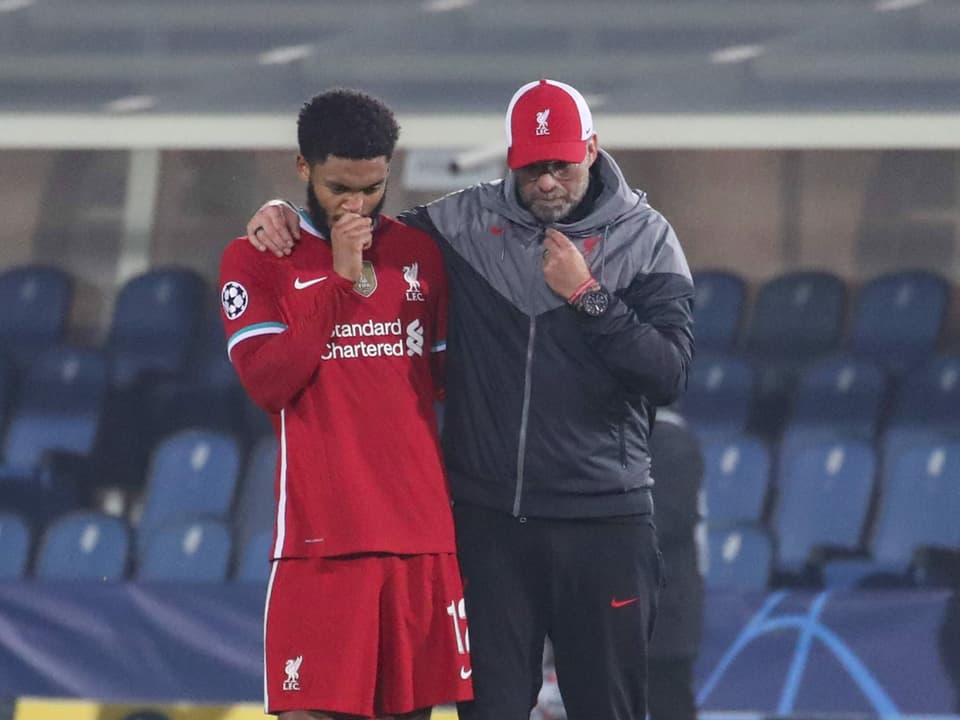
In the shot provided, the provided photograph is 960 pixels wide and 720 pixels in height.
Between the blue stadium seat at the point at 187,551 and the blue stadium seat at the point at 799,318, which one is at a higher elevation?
the blue stadium seat at the point at 799,318

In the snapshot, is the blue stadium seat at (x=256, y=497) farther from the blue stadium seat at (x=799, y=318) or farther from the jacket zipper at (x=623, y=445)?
the jacket zipper at (x=623, y=445)

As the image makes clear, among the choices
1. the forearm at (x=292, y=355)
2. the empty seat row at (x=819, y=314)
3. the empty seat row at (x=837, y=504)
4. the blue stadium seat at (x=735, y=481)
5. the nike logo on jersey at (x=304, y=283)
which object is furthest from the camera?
the empty seat row at (x=819, y=314)

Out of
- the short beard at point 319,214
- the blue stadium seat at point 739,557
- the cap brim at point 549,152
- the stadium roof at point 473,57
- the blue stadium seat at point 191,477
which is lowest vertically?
the blue stadium seat at point 739,557

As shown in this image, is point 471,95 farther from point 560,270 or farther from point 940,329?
point 560,270

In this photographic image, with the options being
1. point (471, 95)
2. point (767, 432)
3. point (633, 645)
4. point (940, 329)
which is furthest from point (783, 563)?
point (633, 645)

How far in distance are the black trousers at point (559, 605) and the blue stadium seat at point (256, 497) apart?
14.4ft

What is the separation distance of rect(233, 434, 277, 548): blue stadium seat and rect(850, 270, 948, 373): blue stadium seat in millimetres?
2722

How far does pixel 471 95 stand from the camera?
711 centimetres

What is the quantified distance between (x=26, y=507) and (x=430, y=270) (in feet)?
15.8

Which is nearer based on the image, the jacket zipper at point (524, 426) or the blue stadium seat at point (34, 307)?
the jacket zipper at point (524, 426)

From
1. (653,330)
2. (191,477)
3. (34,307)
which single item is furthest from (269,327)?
(34,307)

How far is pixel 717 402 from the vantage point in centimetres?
733

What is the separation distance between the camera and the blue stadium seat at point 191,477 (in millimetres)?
6953

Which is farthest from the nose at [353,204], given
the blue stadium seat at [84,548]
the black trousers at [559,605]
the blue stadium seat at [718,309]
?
the blue stadium seat at [718,309]
